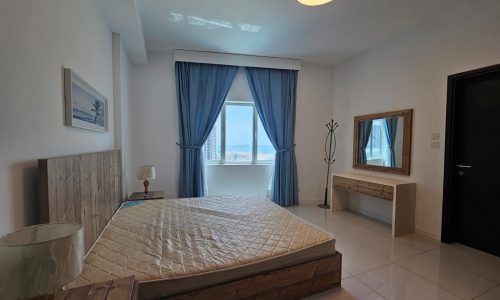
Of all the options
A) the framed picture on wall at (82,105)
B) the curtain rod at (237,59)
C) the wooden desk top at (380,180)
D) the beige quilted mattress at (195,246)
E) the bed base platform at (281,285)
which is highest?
the curtain rod at (237,59)

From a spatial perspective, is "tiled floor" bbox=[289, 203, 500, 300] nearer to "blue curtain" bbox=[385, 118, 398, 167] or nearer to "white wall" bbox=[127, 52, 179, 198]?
"blue curtain" bbox=[385, 118, 398, 167]

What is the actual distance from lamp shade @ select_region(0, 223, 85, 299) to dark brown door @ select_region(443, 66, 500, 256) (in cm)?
364

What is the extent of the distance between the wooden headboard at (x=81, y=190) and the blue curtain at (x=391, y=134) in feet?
12.3

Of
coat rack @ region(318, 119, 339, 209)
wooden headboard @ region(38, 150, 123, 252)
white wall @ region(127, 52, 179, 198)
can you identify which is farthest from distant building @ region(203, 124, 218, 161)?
coat rack @ region(318, 119, 339, 209)

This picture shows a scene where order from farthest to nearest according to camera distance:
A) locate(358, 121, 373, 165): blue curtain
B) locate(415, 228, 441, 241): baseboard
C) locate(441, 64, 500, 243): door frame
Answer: locate(358, 121, 373, 165): blue curtain, locate(415, 228, 441, 241): baseboard, locate(441, 64, 500, 243): door frame


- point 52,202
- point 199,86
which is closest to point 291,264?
point 52,202

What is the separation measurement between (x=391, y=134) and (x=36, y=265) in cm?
403

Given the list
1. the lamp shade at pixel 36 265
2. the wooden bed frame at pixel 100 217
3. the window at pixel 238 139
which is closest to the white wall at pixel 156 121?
the window at pixel 238 139

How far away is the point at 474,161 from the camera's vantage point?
267 cm

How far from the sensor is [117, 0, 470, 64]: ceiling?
2639 mm

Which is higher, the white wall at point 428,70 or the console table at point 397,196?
the white wall at point 428,70

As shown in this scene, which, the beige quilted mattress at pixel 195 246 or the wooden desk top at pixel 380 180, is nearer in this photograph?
the beige quilted mattress at pixel 195 246

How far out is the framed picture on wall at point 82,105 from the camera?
4.85 ft

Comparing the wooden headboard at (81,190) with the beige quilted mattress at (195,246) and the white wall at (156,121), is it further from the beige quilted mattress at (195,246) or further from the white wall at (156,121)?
the white wall at (156,121)
